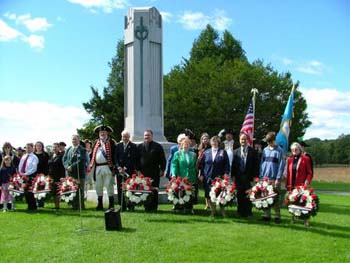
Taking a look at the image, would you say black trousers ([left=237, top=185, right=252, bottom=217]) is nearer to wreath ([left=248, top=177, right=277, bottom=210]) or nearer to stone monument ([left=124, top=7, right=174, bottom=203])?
wreath ([left=248, top=177, right=277, bottom=210])

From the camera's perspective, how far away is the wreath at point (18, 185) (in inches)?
484

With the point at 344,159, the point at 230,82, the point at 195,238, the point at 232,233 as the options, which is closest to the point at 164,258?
the point at 195,238

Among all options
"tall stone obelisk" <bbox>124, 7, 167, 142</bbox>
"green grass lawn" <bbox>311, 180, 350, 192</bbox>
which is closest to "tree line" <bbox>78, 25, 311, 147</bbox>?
"green grass lawn" <bbox>311, 180, 350, 192</bbox>

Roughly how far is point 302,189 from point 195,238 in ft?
8.99

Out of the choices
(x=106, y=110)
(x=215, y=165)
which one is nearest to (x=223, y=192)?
(x=215, y=165)

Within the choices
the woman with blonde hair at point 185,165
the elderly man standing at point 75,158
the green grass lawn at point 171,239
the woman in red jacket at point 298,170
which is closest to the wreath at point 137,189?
the green grass lawn at point 171,239

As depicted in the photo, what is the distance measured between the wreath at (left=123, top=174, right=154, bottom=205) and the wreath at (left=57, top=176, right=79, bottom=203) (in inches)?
60.6

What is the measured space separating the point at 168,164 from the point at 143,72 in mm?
3925

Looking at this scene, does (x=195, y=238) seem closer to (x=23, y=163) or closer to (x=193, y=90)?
(x=23, y=163)

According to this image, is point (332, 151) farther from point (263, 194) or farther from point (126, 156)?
point (263, 194)

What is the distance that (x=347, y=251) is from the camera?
7.57 meters

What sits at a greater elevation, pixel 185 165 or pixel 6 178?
pixel 185 165

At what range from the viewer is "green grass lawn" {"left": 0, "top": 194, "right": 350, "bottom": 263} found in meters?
7.14

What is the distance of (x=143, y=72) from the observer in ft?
48.4
